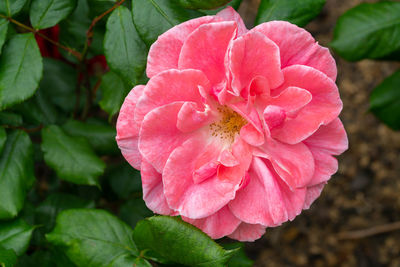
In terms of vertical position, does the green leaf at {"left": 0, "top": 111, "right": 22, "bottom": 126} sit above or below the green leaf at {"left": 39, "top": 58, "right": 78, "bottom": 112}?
above

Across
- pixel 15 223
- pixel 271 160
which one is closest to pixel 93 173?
pixel 15 223

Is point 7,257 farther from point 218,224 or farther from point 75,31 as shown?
point 75,31

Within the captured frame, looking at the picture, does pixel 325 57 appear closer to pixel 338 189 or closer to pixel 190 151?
pixel 190 151

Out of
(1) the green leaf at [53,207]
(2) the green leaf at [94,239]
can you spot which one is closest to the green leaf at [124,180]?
(1) the green leaf at [53,207]

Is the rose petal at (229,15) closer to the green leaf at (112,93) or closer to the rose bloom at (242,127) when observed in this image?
the rose bloom at (242,127)

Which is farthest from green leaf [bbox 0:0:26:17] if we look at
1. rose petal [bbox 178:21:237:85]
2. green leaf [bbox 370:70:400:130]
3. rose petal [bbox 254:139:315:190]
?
green leaf [bbox 370:70:400:130]

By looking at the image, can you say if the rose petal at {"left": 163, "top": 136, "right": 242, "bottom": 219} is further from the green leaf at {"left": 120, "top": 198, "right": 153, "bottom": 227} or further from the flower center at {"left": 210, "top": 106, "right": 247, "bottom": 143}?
the green leaf at {"left": 120, "top": 198, "right": 153, "bottom": 227}
